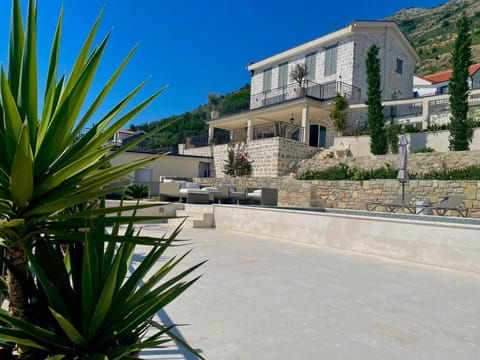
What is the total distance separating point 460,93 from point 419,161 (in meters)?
4.17

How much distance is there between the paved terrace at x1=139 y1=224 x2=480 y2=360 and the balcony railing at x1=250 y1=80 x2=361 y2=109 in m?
17.6

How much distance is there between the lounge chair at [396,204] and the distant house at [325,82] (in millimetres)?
7292

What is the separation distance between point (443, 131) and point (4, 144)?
18839 mm

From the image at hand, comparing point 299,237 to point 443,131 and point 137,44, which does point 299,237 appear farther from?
point 443,131

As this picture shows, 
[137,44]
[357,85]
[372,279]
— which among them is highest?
[357,85]

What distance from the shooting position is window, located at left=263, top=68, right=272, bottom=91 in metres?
28.2

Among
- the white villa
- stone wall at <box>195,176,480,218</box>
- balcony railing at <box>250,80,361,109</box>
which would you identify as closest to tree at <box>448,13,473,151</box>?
the white villa

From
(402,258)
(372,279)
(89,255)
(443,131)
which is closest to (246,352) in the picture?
(89,255)

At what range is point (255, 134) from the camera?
938 inches

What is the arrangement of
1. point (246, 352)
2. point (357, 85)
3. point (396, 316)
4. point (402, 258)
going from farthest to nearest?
point (357, 85) → point (402, 258) → point (396, 316) → point (246, 352)

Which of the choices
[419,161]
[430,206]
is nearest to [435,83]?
[419,161]

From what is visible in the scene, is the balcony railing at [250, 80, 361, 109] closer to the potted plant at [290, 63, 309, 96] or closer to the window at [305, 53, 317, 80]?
the potted plant at [290, 63, 309, 96]

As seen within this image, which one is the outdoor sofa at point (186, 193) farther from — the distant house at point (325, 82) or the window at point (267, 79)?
the window at point (267, 79)

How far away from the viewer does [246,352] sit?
8.22 ft
